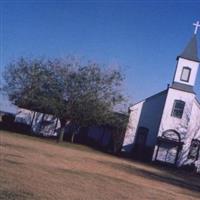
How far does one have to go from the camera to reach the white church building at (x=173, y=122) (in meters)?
52.1

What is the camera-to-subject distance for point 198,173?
49625 millimetres

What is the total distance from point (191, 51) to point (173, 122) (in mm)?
7739

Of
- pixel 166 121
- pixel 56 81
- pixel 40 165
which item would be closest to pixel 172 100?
pixel 166 121

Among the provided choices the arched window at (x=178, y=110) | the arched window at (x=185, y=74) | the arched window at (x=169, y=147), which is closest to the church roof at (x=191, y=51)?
the arched window at (x=185, y=74)

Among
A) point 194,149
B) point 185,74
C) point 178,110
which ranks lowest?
point 194,149

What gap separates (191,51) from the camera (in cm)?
5378

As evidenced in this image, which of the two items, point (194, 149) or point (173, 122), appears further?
point (194, 149)

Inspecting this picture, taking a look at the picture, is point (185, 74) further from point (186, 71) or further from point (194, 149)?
point (194, 149)

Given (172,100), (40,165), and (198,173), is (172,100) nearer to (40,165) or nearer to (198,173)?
(198,173)

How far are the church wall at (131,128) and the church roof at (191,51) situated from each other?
22.0 feet

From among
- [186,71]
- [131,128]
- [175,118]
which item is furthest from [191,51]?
[131,128]

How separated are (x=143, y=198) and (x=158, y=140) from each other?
1318 inches

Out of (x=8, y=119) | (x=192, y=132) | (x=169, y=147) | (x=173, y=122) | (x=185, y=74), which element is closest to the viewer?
(x=173, y=122)

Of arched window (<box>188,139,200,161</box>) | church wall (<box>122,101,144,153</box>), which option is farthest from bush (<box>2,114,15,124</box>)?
arched window (<box>188,139,200,161</box>)
